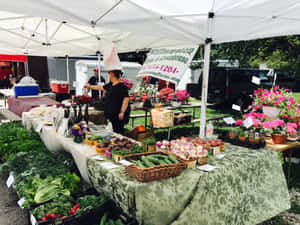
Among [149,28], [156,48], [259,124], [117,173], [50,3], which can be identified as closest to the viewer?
[117,173]

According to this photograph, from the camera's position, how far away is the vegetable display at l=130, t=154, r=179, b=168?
203 cm

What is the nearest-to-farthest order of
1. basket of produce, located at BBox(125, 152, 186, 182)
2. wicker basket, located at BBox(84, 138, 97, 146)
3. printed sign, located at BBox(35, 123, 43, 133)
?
basket of produce, located at BBox(125, 152, 186, 182)
wicker basket, located at BBox(84, 138, 97, 146)
printed sign, located at BBox(35, 123, 43, 133)

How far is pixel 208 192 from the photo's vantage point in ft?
6.81

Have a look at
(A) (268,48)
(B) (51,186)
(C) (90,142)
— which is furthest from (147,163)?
(A) (268,48)

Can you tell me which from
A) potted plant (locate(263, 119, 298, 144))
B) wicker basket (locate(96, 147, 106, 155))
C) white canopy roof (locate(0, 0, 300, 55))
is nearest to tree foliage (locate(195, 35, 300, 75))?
white canopy roof (locate(0, 0, 300, 55))

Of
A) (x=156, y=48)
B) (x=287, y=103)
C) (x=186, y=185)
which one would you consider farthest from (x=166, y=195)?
(x=156, y=48)

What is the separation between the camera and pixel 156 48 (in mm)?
5414

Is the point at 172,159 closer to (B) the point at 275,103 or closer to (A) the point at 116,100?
(A) the point at 116,100

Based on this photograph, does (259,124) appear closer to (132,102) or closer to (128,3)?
(128,3)

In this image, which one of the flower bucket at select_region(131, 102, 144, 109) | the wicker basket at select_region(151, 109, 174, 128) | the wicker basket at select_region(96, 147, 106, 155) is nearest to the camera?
the wicker basket at select_region(96, 147, 106, 155)

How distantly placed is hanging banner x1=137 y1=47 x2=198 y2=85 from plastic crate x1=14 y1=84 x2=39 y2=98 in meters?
3.71

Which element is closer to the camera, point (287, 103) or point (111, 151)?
point (111, 151)

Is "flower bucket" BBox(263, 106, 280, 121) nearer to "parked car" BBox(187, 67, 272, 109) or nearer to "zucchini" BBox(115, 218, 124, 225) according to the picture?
"zucchini" BBox(115, 218, 124, 225)

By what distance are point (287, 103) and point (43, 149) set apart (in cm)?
362
